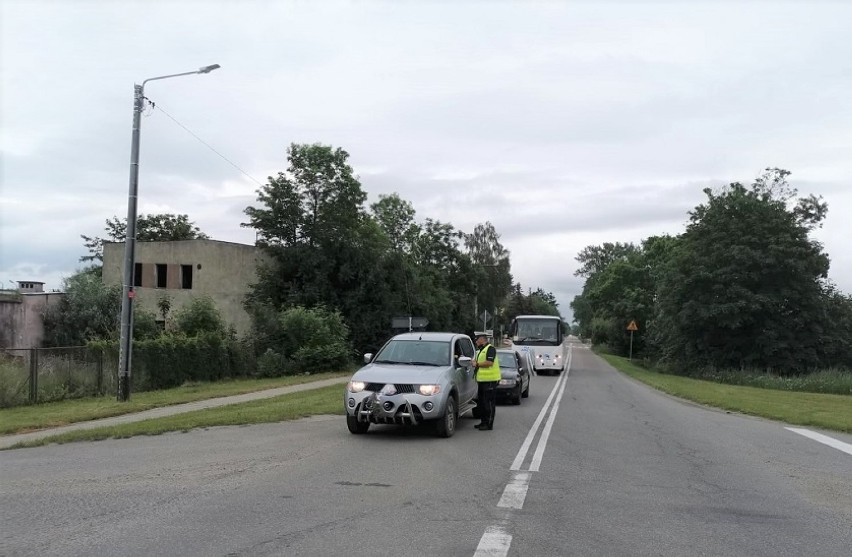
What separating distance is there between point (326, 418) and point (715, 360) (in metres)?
31.9

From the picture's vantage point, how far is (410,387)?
35.5 ft

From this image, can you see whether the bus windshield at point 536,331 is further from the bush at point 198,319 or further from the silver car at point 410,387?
the silver car at point 410,387

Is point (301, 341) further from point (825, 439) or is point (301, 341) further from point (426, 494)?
point (426, 494)

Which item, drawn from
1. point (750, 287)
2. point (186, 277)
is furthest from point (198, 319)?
point (750, 287)

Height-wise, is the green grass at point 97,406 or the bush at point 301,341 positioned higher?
the bush at point 301,341

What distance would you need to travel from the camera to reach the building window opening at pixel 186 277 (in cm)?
3722

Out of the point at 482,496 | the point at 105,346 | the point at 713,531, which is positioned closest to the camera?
the point at 713,531

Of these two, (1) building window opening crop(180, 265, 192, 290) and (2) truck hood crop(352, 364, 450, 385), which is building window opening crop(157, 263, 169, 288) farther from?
(2) truck hood crop(352, 364, 450, 385)

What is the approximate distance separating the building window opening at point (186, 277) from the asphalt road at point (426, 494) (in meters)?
26.6

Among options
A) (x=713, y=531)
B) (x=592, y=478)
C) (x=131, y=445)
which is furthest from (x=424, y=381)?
(x=713, y=531)

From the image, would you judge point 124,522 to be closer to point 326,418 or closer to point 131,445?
point 131,445

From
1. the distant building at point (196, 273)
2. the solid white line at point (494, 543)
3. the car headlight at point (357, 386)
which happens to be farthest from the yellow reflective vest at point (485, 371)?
the distant building at point (196, 273)

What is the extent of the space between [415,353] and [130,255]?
941 cm

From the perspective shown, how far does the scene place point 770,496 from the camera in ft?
24.8
